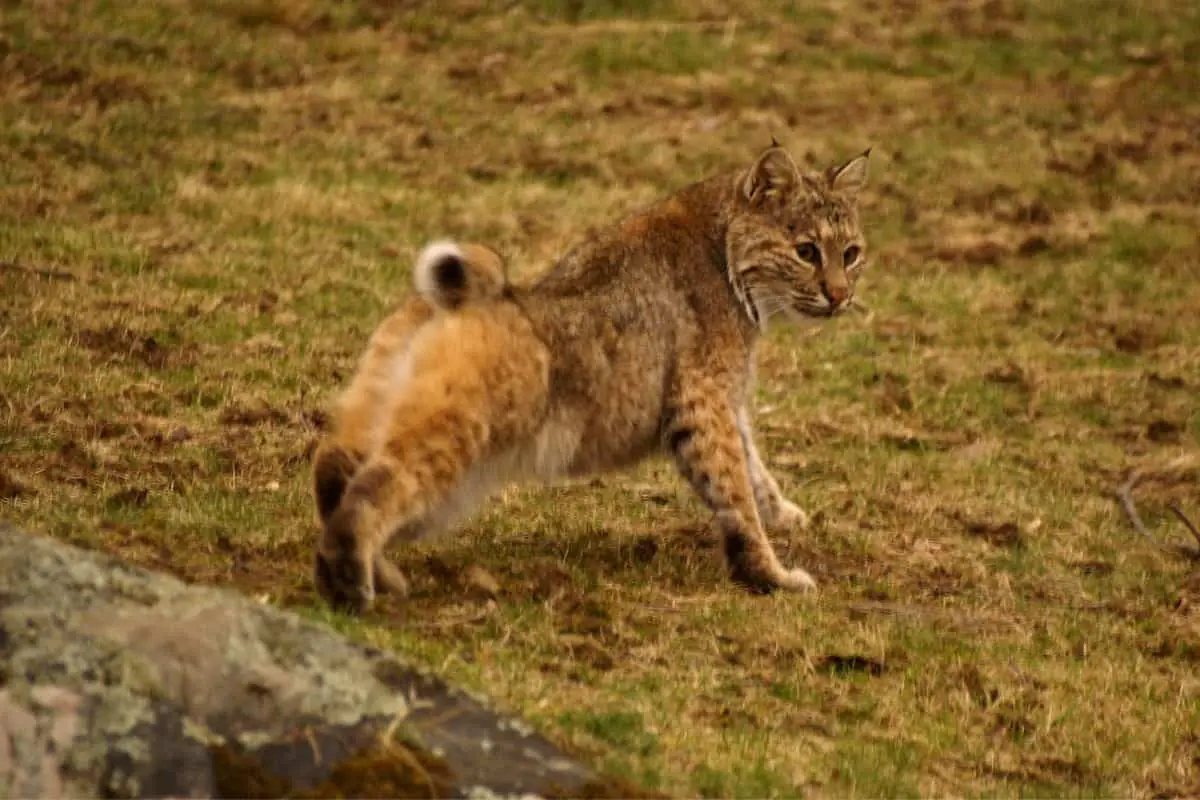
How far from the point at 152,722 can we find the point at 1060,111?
1502cm

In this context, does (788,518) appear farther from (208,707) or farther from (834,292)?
(208,707)

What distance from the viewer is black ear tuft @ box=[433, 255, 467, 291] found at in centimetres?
770

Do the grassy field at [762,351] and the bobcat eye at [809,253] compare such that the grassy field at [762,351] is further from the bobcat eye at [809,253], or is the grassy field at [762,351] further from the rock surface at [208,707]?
the bobcat eye at [809,253]

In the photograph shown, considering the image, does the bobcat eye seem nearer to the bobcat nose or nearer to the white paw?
the bobcat nose

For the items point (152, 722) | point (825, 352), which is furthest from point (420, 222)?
point (152, 722)

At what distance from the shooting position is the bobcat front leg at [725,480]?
338 inches

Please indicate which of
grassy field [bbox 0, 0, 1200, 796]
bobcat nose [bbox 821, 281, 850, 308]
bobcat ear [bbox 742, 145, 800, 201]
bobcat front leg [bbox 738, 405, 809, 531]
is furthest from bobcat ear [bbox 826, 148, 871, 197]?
grassy field [bbox 0, 0, 1200, 796]

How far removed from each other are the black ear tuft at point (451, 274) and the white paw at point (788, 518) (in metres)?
2.51

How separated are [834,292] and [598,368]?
4.21 feet

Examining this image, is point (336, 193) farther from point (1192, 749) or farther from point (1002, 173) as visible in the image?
point (1192, 749)

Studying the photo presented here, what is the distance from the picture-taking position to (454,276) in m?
7.74

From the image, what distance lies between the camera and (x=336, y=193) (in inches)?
598

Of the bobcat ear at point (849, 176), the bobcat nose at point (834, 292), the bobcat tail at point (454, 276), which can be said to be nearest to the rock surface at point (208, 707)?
the bobcat tail at point (454, 276)

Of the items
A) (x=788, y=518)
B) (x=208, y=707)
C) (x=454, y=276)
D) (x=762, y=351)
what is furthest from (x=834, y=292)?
(x=208, y=707)
